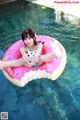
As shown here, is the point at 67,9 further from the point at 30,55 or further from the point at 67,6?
the point at 30,55

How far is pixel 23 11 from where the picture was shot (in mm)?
6230

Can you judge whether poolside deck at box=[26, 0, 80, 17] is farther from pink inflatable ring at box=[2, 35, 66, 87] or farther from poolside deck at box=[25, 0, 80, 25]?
pink inflatable ring at box=[2, 35, 66, 87]

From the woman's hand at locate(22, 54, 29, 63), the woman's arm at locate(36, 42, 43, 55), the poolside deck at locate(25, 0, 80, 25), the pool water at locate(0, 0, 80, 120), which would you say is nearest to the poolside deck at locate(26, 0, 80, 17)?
the poolside deck at locate(25, 0, 80, 25)

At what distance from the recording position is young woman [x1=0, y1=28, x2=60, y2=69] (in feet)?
11.3

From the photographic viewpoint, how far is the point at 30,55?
3.54 metres

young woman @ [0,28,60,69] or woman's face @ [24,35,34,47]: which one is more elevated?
woman's face @ [24,35,34,47]

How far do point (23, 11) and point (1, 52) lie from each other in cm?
196

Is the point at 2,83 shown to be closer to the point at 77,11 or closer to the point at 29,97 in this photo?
the point at 29,97

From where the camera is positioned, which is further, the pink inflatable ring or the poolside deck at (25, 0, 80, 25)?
the poolside deck at (25, 0, 80, 25)

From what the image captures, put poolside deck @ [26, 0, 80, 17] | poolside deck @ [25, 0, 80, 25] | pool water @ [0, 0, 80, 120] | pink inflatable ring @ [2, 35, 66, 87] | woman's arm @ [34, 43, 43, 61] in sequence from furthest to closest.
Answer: poolside deck @ [26, 0, 80, 17], poolside deck @ [25, 0, 80, 25], woman's arm @ [34, 43, 43, 61], pink inflatable ring @ [2, 35, 66, 87], pool water @ [0, 0, 80, 120]

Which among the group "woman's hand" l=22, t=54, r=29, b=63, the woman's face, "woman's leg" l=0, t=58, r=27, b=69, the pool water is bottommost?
the pool water

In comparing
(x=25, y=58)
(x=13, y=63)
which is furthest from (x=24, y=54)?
(x=13, y=63)

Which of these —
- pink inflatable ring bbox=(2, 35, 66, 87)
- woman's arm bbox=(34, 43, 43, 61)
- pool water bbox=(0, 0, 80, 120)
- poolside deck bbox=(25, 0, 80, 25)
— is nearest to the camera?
pool water bbox=(0, 0, 80, 120)

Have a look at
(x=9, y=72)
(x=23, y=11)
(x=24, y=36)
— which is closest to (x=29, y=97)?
(x=9, y=72)
